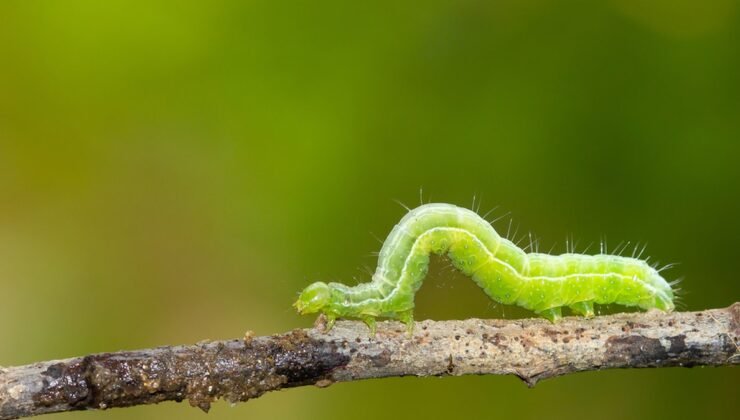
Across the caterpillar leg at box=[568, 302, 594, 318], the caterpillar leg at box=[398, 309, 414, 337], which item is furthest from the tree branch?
the caterpillar leg at box=[568, 302, 594, 318]

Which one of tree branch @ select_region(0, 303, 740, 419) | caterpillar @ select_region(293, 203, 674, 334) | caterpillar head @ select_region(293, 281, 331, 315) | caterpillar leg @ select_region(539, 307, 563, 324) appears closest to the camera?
tree branch @ select_region(0, 303, 740, 419)

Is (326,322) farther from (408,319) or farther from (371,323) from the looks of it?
(408,319)

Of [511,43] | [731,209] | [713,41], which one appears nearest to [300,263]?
[511,43]

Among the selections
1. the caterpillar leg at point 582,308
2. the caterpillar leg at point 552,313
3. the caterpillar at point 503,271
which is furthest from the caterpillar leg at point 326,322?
the caterpillar leg at point 582,308

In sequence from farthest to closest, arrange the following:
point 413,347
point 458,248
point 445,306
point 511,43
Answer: point 511,43, point 445,306, point 458,248, point 413,347

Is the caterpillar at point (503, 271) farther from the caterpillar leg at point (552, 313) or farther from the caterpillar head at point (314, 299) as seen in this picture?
the caterpillar head at point (314, 299)

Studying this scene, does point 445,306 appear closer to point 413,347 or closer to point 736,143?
point 736,143

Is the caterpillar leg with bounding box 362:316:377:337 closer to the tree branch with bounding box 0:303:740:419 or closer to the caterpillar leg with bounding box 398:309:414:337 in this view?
the tree branch with bounding box 0:303:740:419

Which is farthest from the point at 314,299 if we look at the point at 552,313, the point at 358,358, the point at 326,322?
the point at 552,313
